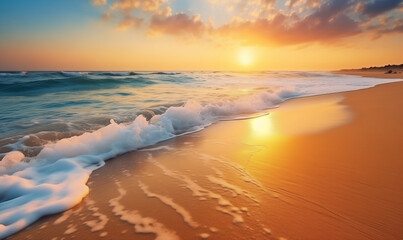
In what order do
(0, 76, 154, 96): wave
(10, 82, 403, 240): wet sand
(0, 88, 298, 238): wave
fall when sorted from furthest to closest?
(0, 76, 154, 96): wave → (0, 88, 298, 238): wave → (10, 82, 403, 240): wet sand

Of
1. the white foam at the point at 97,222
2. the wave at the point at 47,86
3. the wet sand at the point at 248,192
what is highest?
the wave at the point at 47,86

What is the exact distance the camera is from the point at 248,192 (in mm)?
2504

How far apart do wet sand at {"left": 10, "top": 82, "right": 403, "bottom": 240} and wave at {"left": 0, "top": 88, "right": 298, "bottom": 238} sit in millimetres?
152

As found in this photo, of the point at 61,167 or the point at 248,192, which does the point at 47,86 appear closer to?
the point at 61,167

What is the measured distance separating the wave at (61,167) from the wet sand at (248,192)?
15 centimetres

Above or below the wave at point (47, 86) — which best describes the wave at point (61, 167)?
below

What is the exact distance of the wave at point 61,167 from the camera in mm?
2299

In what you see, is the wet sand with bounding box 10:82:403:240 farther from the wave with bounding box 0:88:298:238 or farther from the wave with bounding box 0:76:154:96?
the wave with bounding box 0:76:154:96

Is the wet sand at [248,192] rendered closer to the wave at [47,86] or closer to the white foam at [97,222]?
the white foam at [97,222]

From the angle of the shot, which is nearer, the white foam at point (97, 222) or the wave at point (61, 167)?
the white foam at point (97, 222)

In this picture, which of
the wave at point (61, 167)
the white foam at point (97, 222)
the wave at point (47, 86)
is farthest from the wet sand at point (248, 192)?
the wave at point (47, 86)

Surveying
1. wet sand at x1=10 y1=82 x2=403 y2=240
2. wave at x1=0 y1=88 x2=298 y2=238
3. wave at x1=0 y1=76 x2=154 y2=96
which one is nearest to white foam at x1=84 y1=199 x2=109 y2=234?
wet sand at x1=10 y1=82 x2=403 y2=240

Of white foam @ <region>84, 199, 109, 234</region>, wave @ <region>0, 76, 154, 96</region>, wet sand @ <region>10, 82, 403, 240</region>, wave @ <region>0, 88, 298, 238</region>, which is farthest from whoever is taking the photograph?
wave @ <region>0, 76, 154, 96</region>

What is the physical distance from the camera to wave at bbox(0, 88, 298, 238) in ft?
7.54
